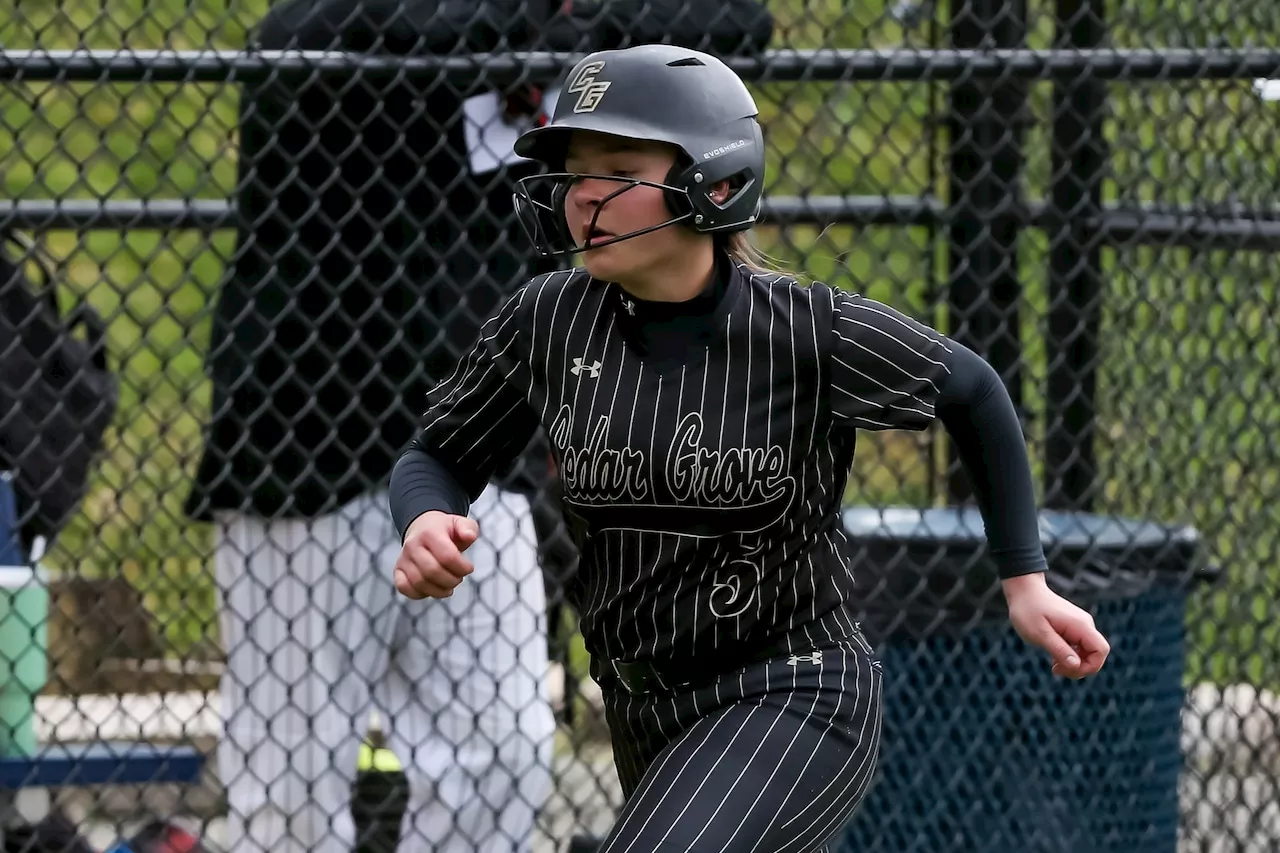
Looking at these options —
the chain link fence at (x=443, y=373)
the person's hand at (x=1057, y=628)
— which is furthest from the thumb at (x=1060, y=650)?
the chain link fence at (x=443, y=373)

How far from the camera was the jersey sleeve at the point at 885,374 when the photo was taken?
7.23ft

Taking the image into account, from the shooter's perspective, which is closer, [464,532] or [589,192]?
[464,532]

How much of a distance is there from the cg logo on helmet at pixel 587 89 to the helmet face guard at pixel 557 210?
0.26 feet

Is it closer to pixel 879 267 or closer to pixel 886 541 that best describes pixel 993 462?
pixel 886 541

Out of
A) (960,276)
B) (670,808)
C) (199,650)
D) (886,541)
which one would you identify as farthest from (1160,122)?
(199,650)

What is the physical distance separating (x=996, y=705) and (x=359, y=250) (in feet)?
4.92

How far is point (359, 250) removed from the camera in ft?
11.5

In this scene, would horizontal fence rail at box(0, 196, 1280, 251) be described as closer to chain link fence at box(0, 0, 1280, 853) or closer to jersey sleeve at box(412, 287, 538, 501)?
chain link fence at box(0, 0, 1280, 853)

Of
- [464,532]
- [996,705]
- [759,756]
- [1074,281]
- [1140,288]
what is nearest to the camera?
[464,532]

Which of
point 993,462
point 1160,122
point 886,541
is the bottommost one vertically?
point 886,541

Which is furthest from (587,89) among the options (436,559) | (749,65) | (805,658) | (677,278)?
(749,65)

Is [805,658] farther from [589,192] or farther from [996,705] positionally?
[996,705]

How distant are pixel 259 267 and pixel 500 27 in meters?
0.65

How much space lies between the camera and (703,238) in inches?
88.4
